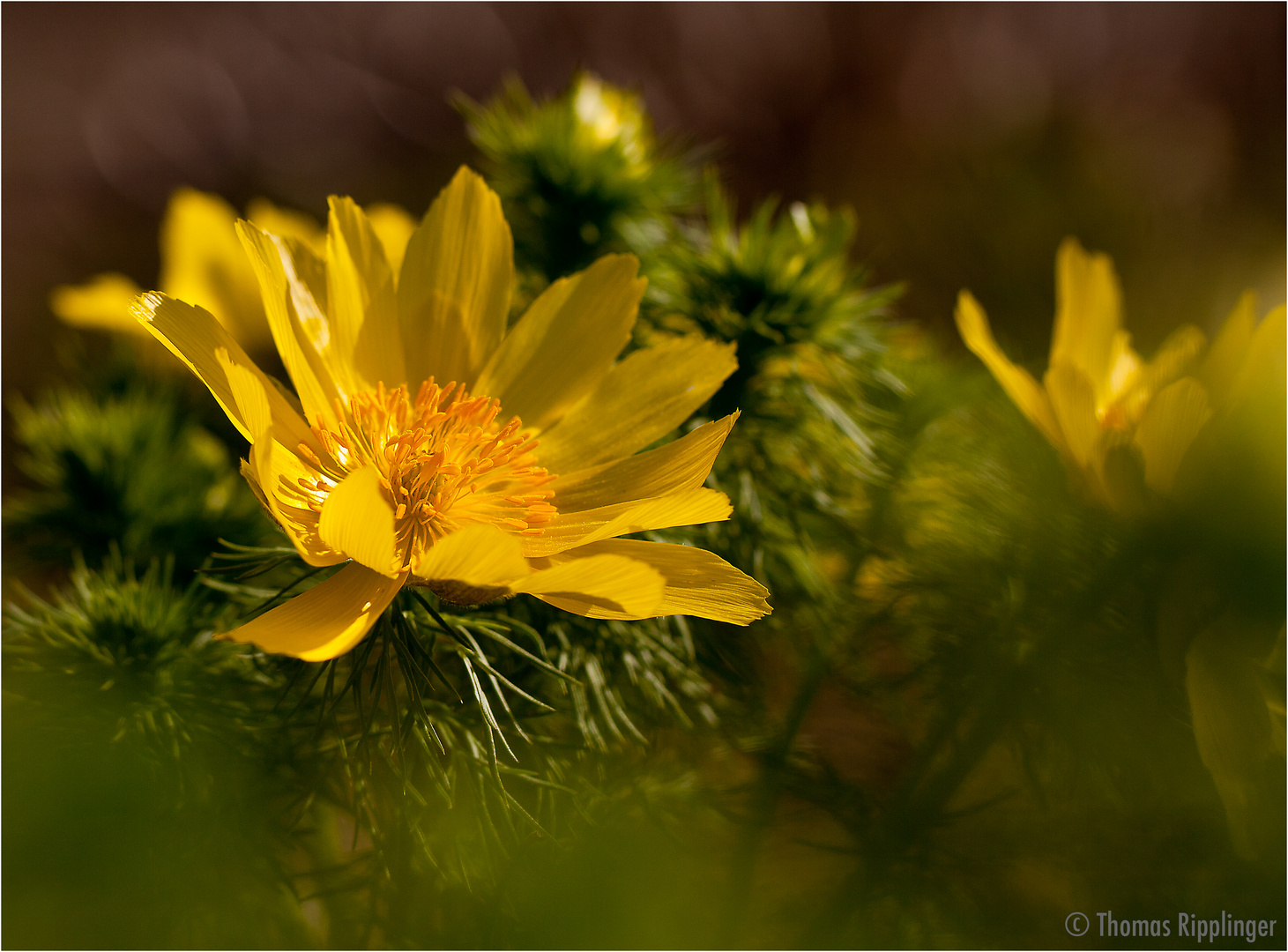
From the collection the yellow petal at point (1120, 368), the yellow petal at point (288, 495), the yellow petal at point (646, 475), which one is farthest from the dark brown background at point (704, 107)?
the yellow petal at point (288, 495)

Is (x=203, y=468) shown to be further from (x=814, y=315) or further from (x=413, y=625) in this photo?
(x=814, y=315)

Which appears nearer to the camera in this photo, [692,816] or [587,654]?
[587,654]

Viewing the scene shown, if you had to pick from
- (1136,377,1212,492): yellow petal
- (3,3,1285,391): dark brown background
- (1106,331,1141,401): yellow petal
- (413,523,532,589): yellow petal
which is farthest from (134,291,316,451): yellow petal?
(3,3,1285,391): dark brown background

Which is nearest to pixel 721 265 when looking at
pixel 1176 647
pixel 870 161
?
pixel 1176 647

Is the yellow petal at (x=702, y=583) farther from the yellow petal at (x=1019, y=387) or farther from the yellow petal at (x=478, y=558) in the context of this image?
the yellow petal at (x=1019, y=387)

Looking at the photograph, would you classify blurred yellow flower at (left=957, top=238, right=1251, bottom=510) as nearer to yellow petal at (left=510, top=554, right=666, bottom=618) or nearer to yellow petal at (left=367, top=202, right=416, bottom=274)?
yellow petal at (left=510, top=554, right=666, bottom=618)

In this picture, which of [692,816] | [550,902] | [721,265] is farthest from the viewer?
[692,816]
